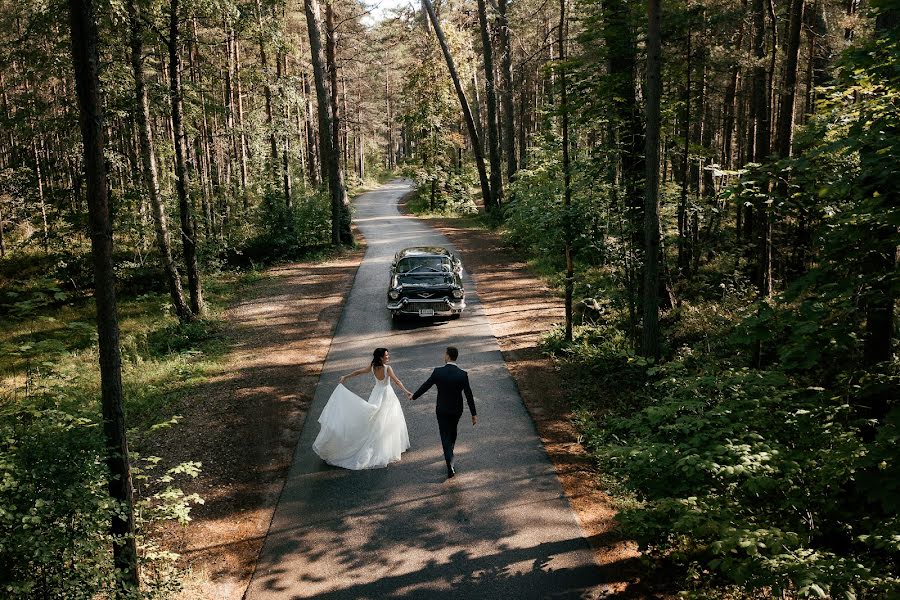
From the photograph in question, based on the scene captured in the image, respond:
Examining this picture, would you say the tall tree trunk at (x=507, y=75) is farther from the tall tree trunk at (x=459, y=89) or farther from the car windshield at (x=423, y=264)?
the car windshield at (x=423, y=264)

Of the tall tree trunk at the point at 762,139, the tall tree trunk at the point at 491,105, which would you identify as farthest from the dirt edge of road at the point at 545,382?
the tall tree trunk at the point at 491,105

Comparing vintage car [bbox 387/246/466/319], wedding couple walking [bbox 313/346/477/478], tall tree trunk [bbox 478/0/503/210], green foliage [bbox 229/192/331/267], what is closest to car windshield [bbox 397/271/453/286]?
vintage car [bbox 387/246/466/319]

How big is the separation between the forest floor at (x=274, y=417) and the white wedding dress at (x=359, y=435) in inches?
30.9

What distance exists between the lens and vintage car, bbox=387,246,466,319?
51.9ft

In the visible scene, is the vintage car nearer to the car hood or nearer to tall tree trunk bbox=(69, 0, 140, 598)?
the car hood

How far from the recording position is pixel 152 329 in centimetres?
1744

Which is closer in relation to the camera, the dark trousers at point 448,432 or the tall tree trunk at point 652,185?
the dark trousers at point 448,432

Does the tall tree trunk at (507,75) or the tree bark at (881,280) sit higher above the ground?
the tall tree trunk at (507,75)

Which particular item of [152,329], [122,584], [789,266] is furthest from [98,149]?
[789,266]

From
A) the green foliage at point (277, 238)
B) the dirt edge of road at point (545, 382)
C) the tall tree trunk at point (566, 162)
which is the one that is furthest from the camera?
the green foliage at point (277, 238)

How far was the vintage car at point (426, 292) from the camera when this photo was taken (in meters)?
15.8

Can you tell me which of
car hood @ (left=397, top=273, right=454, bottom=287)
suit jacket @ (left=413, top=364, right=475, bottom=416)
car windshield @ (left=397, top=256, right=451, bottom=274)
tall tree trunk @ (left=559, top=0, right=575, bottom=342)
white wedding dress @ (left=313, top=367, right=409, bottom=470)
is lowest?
white wedding dress @ (left=313, top=367, right=409, bottom=470)

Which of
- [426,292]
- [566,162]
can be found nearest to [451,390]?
[566,162]

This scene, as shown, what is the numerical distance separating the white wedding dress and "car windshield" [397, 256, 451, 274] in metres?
7.93
